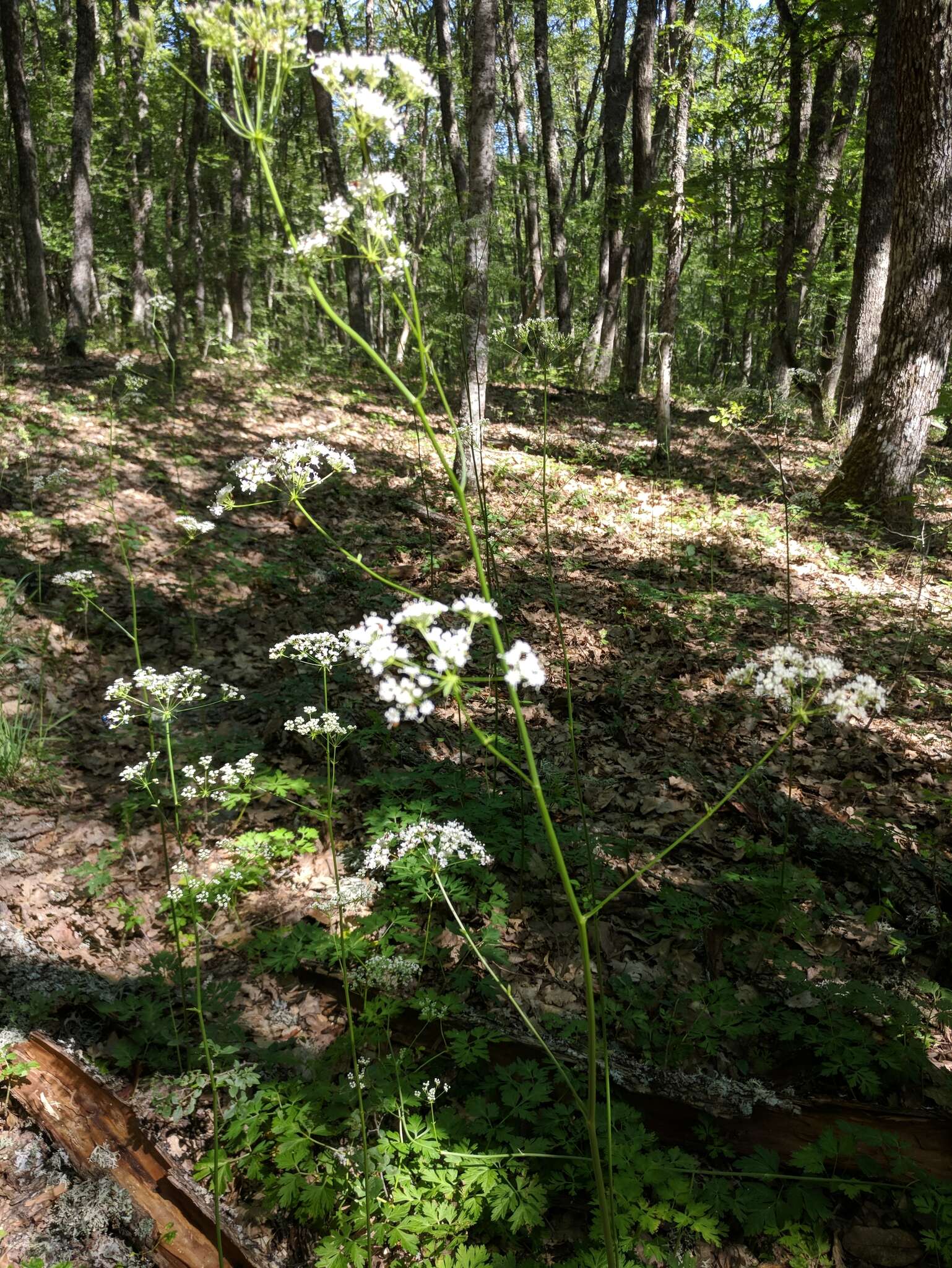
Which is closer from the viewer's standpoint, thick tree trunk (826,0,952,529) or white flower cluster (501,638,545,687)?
white flower cluster (501,638,545,687)

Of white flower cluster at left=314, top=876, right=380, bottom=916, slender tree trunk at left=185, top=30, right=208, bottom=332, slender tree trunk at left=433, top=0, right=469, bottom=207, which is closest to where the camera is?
white flower cluster at left=314, top=876, right=380, bottom=916

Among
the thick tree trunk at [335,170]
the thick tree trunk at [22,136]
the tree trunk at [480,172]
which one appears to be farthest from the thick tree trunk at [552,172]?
the thick tree trunk at [22,136]

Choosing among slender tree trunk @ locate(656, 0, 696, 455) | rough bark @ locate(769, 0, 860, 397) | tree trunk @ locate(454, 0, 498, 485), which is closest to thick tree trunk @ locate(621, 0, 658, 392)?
slender tree trunk @ locate(656, 0, 696, 455)

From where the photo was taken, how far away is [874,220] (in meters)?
8.20

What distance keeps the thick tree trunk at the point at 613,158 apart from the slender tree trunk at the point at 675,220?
4887mm

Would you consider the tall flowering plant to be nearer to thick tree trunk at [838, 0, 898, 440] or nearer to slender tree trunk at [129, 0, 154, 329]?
thick tree trunk at [838, 0, 898, 440]

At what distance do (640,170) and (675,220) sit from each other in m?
5.55

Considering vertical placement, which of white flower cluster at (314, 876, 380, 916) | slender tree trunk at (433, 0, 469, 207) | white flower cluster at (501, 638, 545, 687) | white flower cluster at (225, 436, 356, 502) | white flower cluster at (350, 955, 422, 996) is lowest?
white flower cluster at (350, 955, 422, 996)

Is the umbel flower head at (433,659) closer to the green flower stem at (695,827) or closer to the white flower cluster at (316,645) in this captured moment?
the green flower stem at (695,827)

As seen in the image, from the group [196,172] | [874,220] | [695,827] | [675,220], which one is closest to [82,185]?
[196,172]

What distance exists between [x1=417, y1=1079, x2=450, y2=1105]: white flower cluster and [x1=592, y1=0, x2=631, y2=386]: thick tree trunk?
1406cm

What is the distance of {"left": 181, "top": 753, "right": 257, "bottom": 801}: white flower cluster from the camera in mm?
2549

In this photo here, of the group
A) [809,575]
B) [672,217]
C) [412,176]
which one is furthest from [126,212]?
[809,575]

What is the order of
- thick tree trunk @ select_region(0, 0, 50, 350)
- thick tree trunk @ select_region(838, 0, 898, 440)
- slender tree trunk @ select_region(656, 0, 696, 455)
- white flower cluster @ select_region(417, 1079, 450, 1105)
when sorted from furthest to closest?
1. thick tree trunk @ select_region(0, 0, 50, 350)
2. thick tree trunk @ select_region(838, 0, 898, 440)
3. slender tree trunk @ select_region(656, 0, 696, 455)
4. white flower cluster @ select_region(417, 1079, 450, 1105)
